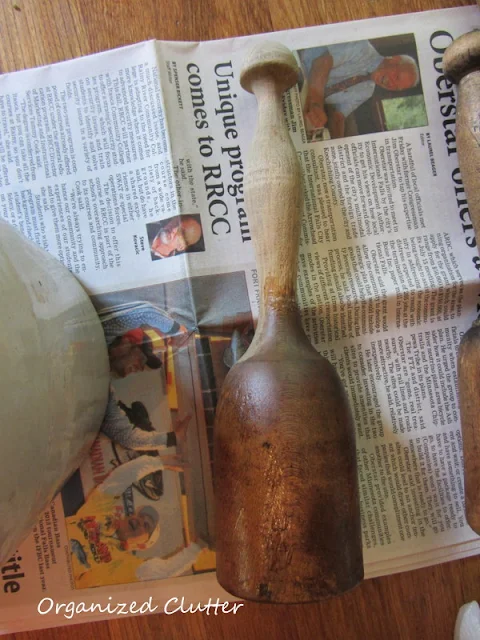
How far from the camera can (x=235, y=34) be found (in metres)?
0.57

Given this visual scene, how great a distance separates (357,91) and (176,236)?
233mm

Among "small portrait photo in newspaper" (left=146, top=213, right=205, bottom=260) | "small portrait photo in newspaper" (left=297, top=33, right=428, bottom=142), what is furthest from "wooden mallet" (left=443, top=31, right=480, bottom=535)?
"small portrait photo in newspaper" (left=146, top=213, right=205, bottom=260)

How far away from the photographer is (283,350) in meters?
0.44

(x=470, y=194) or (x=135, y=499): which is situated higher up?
(x=470, y=194)

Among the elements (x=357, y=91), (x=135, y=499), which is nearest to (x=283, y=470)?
(x=135, y=499)

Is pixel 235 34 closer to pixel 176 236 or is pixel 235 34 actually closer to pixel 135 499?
pixel 176 236

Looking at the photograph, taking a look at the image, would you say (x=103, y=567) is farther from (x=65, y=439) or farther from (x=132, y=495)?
(x=65, y=439)

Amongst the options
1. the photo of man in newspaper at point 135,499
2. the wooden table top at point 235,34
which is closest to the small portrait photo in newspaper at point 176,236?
the photo of man in newspaper at point 135,499

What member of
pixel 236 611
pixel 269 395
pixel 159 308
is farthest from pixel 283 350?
pixel 236 611

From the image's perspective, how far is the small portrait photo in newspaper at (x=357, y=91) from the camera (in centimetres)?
56

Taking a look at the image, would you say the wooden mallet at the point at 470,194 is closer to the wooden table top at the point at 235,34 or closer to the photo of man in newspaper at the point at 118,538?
the wooden table top at the point at 235,34

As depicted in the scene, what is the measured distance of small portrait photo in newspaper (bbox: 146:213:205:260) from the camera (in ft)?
1.80

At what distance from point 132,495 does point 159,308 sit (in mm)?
183

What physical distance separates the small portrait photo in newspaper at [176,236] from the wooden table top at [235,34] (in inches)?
7.4
